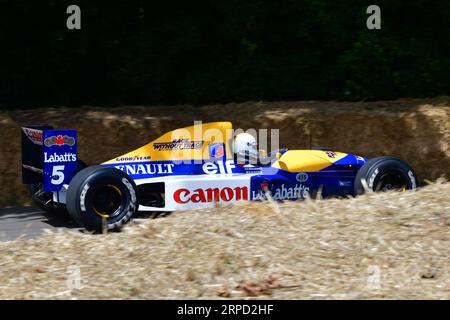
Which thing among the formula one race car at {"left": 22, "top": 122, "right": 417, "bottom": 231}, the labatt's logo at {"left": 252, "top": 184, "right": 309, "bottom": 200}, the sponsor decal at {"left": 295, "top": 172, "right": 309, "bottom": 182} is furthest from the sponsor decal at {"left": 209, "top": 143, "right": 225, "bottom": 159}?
the sponsor decal at {"left": 295, "top": 172, "right": 309, "bottom": 182}

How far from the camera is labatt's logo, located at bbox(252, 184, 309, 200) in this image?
9812 mm

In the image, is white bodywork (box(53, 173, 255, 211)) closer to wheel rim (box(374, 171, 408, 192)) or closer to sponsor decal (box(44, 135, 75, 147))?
sponsor decal (box(44, 135, 75, 147))

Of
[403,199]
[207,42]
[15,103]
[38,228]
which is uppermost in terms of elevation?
[207,42]

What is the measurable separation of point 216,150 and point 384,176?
7.58ft

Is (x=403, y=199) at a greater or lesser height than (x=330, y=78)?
lesser

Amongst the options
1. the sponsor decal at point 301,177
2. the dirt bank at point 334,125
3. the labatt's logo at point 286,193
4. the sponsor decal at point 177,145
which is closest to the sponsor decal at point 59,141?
the sponsor decal at point 177,145

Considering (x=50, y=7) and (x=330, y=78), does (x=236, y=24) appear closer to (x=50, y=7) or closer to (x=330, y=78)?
(x=330, y=78)

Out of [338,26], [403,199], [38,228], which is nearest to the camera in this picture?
[403,199]

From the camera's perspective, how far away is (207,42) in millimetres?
16797

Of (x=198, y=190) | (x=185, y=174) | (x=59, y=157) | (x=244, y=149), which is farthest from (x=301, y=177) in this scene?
(x=59, y=157)

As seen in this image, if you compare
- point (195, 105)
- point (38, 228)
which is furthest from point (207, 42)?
point (38, 228)

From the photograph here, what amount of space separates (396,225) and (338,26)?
1026 centimetres

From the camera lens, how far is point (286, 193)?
394 inches

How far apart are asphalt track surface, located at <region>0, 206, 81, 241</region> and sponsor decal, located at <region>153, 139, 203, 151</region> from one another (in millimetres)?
1484
